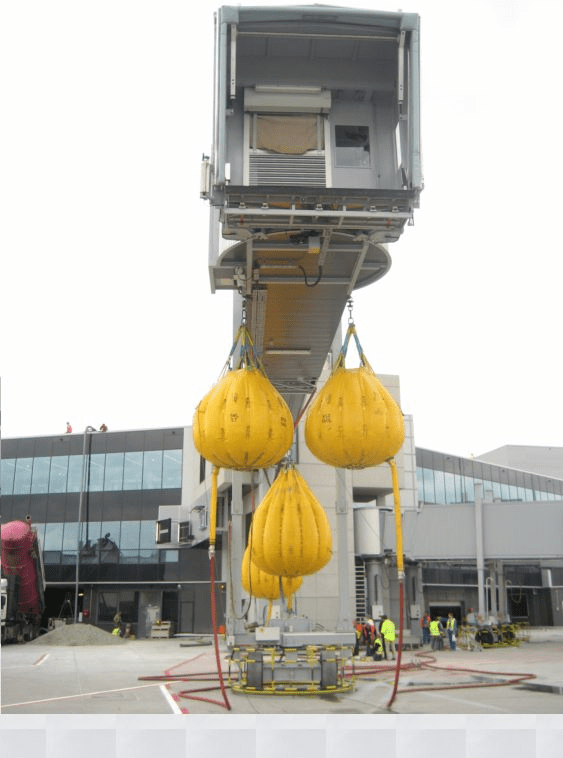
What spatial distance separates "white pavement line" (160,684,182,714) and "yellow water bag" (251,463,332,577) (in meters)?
2.91

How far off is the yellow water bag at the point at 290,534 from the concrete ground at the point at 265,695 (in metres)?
2.49

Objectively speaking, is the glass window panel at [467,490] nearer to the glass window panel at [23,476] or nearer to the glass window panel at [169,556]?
the glass window panel at [169,556]

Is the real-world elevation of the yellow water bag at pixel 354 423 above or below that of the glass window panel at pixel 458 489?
below

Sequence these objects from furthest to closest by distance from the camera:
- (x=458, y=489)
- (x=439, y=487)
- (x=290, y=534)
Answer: (x=458, y=489)
(x=439, y=487)
(x=290, y=534)

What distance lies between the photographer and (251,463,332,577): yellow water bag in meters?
13.8

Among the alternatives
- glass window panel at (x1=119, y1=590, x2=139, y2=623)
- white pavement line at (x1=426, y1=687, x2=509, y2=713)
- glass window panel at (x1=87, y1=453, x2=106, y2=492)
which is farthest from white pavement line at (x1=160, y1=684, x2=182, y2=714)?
glass window panel at (x1=87, y1=453, x2=106, y2=492)

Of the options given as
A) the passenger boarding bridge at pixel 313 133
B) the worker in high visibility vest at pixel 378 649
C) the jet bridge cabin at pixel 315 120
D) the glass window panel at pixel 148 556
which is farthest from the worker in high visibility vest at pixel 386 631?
the glass window panel at pixel 148 556

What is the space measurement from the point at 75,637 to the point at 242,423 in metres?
29.8

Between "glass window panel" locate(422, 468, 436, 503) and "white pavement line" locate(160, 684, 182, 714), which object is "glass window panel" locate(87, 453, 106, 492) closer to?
"glass window panel" locate(422, 468, 436, 503)

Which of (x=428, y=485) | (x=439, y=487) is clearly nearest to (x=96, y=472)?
(x=428, y=485)

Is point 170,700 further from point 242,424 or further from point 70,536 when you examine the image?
point 70,536

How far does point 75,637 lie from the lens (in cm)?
3647

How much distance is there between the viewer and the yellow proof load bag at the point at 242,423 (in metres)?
11.0

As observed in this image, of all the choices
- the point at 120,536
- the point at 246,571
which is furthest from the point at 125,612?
the point at 246,571
